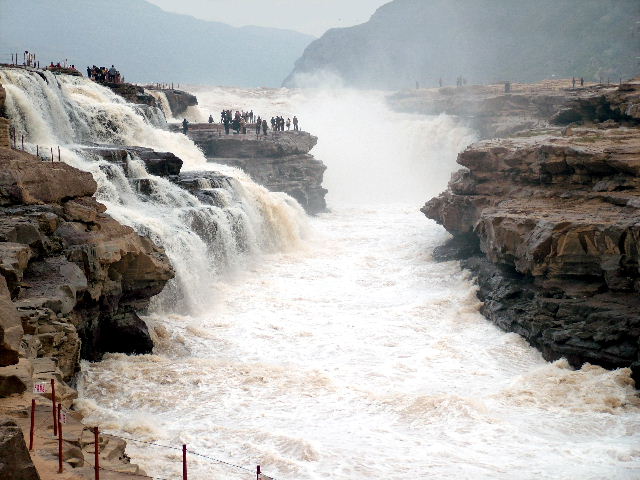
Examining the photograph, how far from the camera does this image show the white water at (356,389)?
11602mm

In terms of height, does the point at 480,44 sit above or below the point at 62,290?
above

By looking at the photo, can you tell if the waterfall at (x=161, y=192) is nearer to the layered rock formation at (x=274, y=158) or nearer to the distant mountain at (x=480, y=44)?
the layered rock formation at (x=274, y=158)

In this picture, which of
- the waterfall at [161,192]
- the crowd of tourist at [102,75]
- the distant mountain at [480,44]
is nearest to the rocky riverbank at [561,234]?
the waterfall at [161,192]

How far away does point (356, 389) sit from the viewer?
47.5 ft

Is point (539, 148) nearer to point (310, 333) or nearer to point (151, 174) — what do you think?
point (310, 333)

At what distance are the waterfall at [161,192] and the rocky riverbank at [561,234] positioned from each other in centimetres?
646

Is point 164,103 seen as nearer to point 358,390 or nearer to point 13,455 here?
point 358,390

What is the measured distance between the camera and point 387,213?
126 ft

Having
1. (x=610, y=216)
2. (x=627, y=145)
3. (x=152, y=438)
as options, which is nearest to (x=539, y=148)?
(x=627, y=145)

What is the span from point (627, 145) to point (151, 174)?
1386 cm

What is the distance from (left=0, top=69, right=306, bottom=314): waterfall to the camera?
20172 mm

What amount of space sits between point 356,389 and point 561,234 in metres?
6.04

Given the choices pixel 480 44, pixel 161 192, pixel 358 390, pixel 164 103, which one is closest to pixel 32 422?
pixel 358 390

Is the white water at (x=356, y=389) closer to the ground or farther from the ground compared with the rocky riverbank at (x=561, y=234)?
closer to the ground
